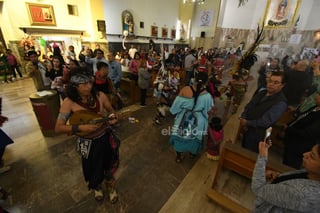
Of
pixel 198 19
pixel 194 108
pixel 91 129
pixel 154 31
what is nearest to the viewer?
pixel 91 129

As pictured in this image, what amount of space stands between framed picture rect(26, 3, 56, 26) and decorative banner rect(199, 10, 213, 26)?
12191 mm

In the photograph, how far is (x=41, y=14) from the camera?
7.37 metres

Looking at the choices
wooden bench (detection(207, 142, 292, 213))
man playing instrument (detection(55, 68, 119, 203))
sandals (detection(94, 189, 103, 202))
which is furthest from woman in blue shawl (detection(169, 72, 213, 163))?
sandals (detection(94, 189, 103, 202))

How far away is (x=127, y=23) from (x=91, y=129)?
10.5 meters

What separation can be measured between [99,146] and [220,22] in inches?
635

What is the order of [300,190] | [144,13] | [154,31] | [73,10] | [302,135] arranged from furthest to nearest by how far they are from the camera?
[154,31] < [144,13] < [73,10] < [302,135] < [300,190]

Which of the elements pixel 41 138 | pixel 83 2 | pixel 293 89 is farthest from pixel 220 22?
pixel 41 138

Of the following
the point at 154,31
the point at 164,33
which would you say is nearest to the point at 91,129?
the point at 154,31

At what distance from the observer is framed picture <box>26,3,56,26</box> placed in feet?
23.3

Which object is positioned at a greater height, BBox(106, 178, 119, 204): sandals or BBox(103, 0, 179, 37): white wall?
BBox(103, 0, 179, 37): white wall

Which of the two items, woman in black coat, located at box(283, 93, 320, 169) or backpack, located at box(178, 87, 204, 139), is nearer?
woman in black coat, located at box(283, 93, 320, 169)

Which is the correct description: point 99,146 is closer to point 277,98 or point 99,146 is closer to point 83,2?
point 277,98

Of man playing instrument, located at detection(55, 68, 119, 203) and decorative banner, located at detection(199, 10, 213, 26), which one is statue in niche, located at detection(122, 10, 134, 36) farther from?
man playing instrument, located at detection(55, 68, 119, 203)

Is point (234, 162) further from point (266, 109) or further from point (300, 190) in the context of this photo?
point (300, 190)
